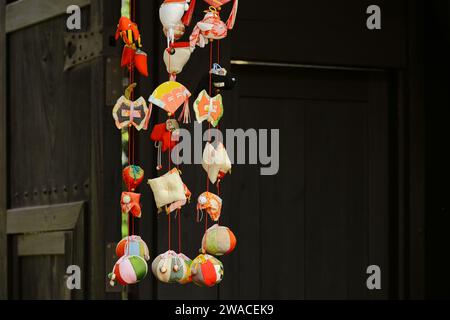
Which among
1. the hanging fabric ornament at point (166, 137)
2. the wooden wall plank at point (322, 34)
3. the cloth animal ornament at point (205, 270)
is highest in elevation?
the wooden wall plank at point (322, 34)

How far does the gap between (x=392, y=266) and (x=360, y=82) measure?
77 centimetres

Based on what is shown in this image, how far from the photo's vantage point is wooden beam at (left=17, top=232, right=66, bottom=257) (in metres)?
4.27

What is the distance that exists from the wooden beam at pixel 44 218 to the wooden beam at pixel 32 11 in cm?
74

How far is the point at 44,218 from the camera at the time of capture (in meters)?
4.38

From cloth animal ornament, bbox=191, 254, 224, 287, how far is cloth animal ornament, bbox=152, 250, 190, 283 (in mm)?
26

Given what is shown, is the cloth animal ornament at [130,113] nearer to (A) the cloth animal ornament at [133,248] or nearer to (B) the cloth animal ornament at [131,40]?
(B) the cloth animal ornament at [131,40]

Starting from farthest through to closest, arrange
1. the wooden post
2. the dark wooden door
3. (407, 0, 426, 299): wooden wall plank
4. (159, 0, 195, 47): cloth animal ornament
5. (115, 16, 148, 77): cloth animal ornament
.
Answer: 1. (407, 0, 426, 299): wooden wall plank
2. the dark wooden door
3. the wooden post
4. (115, 16, 148, 77): cloth animal ornament
5. (159, 0, 195, 47): cloth animal ornament

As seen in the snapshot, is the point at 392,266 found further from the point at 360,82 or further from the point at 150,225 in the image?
the point at 150,225

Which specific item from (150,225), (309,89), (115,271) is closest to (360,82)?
(309,89)

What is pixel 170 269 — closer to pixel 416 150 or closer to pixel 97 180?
pixel 97 180

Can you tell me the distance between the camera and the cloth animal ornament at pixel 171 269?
9.41 ft

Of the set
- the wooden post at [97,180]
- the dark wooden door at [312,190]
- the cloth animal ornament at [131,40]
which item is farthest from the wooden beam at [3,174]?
the cloth animal ornament at [131,40]

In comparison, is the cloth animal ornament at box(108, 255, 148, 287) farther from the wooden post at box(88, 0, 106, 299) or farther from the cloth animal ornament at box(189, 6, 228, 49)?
Result: the wooden post at box(88, 0, 106, 299)

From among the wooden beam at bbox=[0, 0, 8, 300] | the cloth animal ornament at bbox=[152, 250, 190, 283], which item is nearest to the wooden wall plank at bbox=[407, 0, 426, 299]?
the wooden beam at bbox=[0, 0, 8, 300]
